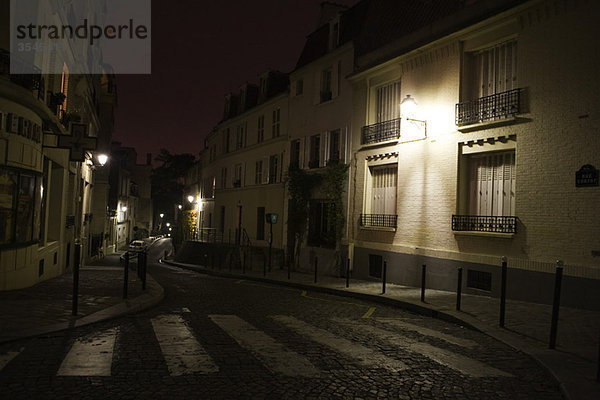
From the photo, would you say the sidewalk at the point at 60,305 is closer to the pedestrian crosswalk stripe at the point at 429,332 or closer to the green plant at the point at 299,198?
the pedestrian crosswalk stripe at the point at 429,332

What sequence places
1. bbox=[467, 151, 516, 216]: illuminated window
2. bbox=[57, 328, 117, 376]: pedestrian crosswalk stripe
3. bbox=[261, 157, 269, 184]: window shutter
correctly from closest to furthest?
bbox=[57, 328, 117, 376]: pedestrian crosswalk stripe < bbox=[467, 151, 516, 216]: illuminated window < bbox=[261, 157, 269, 184]: window shutter

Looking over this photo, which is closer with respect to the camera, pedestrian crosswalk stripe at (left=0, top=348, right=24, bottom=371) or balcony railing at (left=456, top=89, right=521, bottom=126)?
pedestrian crosswalk stripe at (left=0, top=348, right=24, bottom=371)

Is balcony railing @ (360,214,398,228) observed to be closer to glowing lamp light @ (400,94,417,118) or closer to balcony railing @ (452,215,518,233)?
balcony railing @ (452,215,518,233)

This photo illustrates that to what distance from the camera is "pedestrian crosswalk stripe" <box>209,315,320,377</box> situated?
5715mm

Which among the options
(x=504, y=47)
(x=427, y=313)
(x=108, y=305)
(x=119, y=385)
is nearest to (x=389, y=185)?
(x=504, y=47)

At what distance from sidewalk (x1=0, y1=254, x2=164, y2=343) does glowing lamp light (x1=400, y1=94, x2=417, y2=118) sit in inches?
356

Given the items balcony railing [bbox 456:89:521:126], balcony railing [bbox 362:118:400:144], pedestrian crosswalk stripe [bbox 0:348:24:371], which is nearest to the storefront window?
pedestrian crosswalk stripe [bbox 0:348:24:371]

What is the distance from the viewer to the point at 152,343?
6805 millimetres

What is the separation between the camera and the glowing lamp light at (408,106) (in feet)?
49.9

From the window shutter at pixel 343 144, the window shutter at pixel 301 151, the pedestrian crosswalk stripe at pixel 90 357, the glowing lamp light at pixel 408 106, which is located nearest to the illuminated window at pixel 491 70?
the glowing lamp light at pixel 408 106

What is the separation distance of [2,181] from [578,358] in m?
10.9

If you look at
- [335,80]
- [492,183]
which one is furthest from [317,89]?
[492,183]

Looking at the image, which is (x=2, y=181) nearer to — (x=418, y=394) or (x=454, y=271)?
(x=418, y=394)

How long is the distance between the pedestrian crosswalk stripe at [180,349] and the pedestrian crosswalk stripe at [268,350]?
62 centimetres
